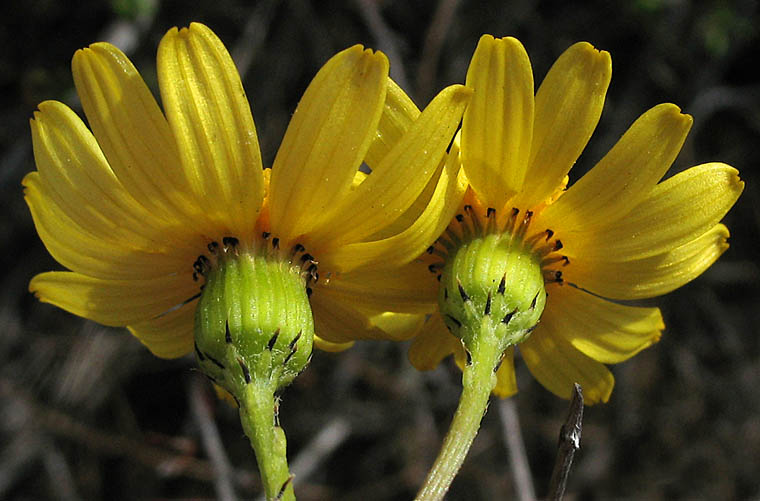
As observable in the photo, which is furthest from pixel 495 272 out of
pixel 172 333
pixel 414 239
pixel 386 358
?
pixel 386 358

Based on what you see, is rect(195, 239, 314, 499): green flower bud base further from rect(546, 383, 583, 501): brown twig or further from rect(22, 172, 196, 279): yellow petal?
rect(546, 383, 583, 501): brown twig

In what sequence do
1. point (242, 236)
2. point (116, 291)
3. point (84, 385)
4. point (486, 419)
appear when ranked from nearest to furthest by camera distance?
point (242, 236) → point (116, 291) → point (84, 385) → point (486, 419)

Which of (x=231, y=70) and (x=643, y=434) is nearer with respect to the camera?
(x=231, y=70)

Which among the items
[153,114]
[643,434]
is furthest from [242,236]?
[643,434]

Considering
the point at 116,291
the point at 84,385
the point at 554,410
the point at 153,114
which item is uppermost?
the point at 153,114

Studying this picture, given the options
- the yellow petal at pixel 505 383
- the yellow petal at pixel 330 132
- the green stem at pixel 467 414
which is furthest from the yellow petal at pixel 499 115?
the yellow petal at pixel 505 383

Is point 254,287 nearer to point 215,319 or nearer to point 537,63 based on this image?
point 215,319

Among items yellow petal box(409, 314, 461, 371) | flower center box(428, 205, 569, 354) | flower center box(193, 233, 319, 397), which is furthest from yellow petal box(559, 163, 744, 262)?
flower center box(193, 233, 319, 397)
